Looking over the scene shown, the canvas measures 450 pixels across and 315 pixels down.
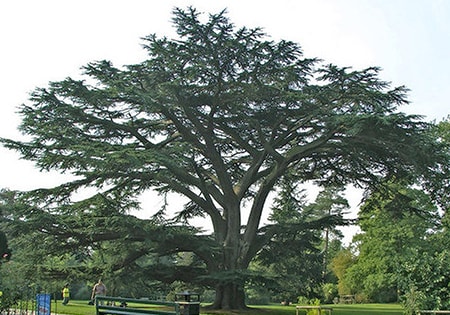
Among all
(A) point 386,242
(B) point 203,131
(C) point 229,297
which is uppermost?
(B) point 203,131

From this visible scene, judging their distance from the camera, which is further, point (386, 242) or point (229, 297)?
point (386, 242)

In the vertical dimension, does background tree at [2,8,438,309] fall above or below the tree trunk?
above

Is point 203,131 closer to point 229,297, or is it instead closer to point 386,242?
point 229,297

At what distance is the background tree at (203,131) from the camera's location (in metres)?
21.6

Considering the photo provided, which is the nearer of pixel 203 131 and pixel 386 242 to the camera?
pixel 203 131

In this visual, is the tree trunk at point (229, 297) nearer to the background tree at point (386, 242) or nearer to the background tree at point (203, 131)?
the background tree at point (203, 131)

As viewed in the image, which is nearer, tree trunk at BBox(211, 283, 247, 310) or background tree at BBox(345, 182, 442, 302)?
tree trunk at BBox(211, 283, 247, 310)

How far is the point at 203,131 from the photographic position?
25.6 m

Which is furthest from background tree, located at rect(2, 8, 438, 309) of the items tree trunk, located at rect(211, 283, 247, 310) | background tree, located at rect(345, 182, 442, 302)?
background tree, located at rect(345, 182, 442, 302)

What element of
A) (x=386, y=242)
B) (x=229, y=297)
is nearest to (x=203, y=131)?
(x=229, y=297)

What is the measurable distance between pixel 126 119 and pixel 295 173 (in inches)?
381

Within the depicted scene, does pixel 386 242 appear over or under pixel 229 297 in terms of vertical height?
over

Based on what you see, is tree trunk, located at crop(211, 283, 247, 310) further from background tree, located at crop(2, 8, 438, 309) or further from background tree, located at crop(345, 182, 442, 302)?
background tree, located at crop(345, 182, 442, 302)

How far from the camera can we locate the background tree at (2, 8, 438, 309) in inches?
851
